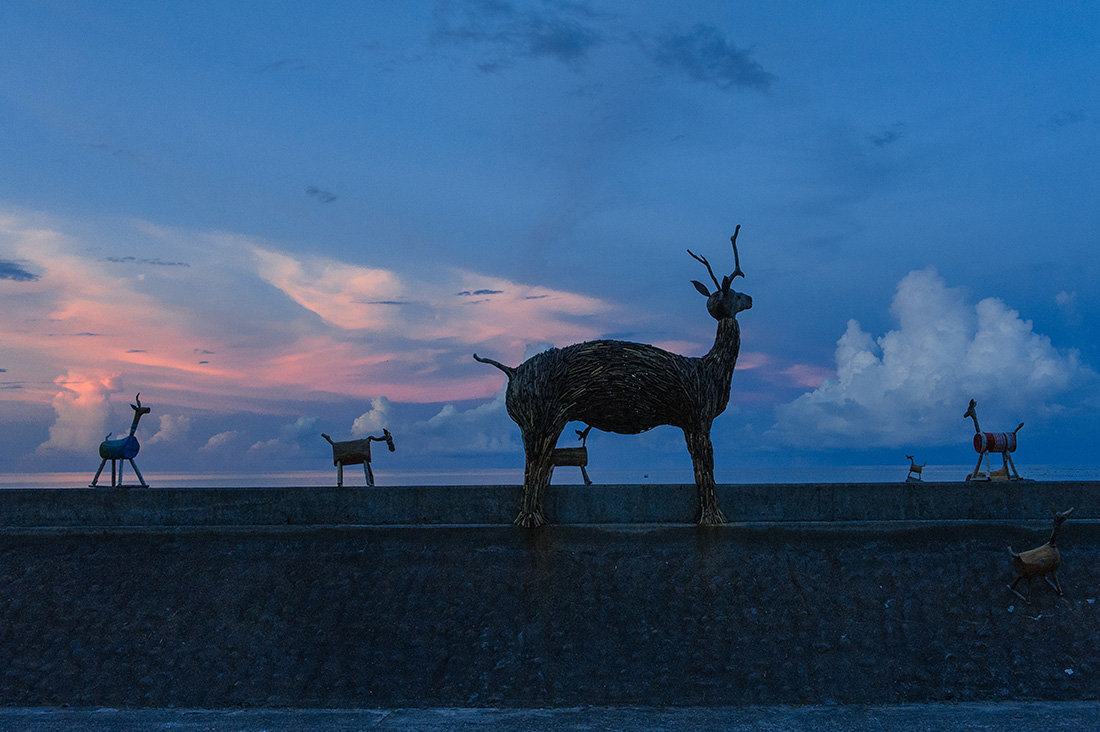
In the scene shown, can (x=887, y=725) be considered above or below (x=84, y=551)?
below

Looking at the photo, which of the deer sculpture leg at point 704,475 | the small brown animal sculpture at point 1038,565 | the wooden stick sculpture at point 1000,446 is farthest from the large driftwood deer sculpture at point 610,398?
the wooden stick sculpture at point 1000,446

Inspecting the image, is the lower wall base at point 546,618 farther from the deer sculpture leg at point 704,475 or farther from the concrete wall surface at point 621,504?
the concrete wall surface at point 621,504

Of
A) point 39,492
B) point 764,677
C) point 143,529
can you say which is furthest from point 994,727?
point 39,492

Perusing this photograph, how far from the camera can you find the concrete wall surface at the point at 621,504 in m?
12.6

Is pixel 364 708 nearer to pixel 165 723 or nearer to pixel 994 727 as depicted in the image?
pixel 165 723

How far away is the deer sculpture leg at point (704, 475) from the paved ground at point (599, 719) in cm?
289

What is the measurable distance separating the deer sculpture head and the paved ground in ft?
18.8

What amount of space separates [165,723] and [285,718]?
1.38 meters

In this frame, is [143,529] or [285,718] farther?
[143,529]

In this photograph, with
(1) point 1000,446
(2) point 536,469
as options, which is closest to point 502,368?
(2) point 536,469

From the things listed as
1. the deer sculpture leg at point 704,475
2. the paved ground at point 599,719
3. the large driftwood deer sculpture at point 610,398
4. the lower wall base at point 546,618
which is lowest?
the paved ground at point 599,719

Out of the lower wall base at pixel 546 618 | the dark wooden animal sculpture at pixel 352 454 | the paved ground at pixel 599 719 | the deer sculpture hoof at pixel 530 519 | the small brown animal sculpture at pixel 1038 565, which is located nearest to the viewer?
the paved ground at pixel 599 719

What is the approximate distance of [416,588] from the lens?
11.7 meters

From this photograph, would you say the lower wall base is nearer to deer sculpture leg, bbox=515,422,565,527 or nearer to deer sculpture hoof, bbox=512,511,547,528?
deer sculpture hoof, bbox=512,511,547,528
